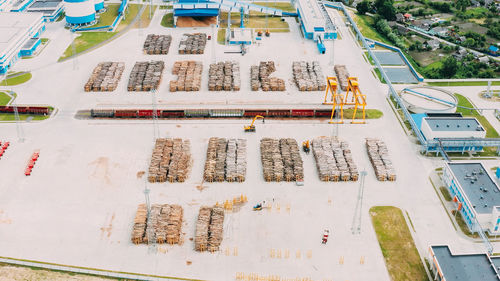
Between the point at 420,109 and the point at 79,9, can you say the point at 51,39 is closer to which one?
the point at 79,9

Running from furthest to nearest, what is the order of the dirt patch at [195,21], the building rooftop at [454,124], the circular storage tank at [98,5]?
the circular storage tank at [98,5], the dirt patch at [195,21], the building rooftop at [454,124]

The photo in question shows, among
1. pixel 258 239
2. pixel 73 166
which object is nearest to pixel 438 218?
pixel 258 239

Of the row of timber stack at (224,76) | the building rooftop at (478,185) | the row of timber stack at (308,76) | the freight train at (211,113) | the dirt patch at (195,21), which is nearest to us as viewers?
the building rooftop at (478,185)

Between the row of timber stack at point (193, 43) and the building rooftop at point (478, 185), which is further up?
the building rooftop at point (478, 185)

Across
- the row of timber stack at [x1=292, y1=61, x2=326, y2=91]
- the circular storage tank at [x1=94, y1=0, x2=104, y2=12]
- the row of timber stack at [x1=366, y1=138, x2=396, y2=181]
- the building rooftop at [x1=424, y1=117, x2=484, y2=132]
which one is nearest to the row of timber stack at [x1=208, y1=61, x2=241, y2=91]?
the row of timber stack at [x1=292, y1=61, x2=326, y2=91]

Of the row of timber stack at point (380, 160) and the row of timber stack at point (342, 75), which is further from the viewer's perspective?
the row of timber stack at point (342, 75)

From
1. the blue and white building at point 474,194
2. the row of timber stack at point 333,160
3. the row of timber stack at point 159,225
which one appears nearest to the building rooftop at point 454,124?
the blue and white building at point 474,194

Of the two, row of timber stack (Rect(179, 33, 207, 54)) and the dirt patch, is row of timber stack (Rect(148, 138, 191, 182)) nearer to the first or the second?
row of timber stack (Rect(179, 33, 207, 54))

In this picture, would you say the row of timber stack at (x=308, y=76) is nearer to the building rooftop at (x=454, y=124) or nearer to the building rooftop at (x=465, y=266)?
the building rooftop at (x=454, y=124)
